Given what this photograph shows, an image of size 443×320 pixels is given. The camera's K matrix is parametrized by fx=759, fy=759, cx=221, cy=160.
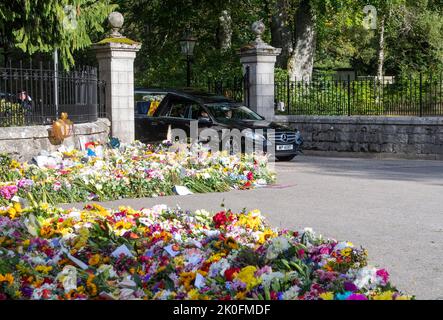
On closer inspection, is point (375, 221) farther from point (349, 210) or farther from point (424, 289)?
point (424, 289)

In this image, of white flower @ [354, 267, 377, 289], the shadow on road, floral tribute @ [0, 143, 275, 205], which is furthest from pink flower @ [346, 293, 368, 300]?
the shadow on road

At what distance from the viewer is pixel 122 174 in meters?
11.3

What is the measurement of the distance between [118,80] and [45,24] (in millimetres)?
2057

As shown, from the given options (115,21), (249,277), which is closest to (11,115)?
(115,21)

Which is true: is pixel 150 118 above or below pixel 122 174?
above

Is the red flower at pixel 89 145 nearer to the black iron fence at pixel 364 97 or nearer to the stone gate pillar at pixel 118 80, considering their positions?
the stone gate pillar at pixel 118 80

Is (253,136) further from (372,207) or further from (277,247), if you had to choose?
(277,247)

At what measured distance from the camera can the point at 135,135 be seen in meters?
19.2

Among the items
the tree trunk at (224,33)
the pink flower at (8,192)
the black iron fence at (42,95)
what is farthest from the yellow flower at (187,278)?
the tree trunk at (224,33)

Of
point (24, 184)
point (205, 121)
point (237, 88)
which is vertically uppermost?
point (237, 88)

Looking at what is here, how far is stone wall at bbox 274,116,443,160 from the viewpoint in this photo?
19.4 metres

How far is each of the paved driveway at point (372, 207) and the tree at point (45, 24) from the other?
5817mm

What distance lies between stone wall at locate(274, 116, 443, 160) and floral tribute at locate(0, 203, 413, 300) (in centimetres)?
1342
